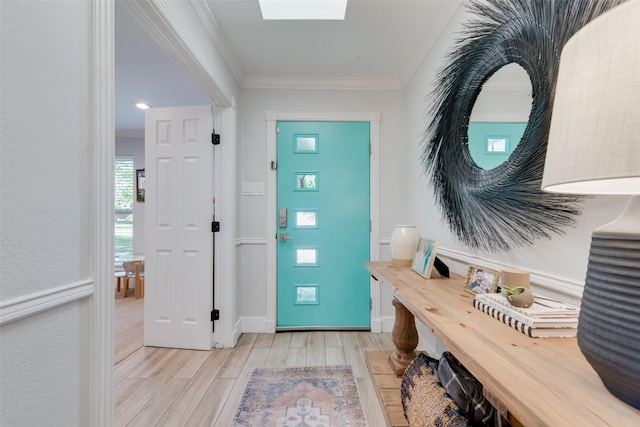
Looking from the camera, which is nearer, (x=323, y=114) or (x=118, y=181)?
(x=323, y=114)

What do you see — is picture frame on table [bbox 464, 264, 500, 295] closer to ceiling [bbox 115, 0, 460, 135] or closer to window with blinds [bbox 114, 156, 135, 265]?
ceiling [bbox 115, 0, 460, 135]

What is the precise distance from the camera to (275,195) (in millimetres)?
2676

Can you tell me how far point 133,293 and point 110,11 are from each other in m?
4.20

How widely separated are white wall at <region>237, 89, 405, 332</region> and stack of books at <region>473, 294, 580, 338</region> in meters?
1.82

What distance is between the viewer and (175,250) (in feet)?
7.70

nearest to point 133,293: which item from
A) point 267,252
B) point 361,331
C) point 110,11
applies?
point 267,252

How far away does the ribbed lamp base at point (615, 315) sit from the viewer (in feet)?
1.49

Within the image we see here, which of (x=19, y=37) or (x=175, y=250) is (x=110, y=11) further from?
(x=175, y=250)

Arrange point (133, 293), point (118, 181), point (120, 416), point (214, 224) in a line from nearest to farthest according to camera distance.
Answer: point (120, 416) → point (214, 224) → point (133, 293) → point (118, 181)

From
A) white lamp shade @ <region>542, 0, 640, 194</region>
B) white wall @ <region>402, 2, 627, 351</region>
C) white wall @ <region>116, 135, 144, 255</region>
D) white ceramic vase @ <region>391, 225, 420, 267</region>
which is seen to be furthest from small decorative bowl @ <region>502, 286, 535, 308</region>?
white wall @ <region>116, 135, 144, 255</region>

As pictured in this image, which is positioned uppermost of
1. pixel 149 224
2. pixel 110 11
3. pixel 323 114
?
pixel 323 114

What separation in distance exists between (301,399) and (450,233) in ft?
4.44

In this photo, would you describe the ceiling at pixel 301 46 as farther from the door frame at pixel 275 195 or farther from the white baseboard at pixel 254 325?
the white baseboard at pixel 254 325

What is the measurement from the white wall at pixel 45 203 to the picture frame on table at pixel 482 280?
1.41 metres
